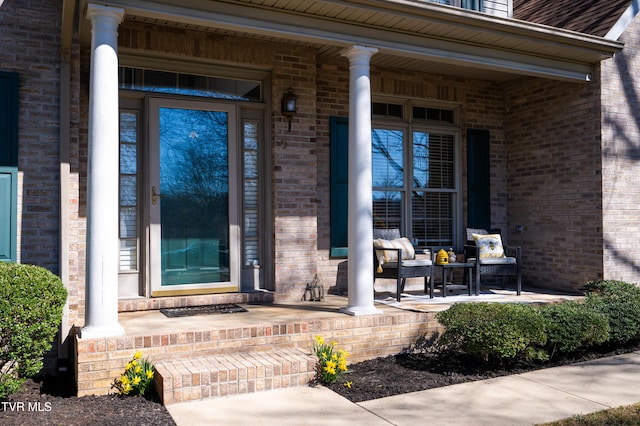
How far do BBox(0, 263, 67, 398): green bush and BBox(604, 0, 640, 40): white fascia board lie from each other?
6682 mm

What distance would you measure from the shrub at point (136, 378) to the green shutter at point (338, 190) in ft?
10.4

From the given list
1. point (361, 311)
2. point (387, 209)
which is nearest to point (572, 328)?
point (361, 311)

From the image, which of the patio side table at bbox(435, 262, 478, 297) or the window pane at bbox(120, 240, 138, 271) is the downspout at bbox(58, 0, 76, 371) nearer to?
the window pane at bbox(120, 240, 138, 271)

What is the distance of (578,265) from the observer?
7.31 meters

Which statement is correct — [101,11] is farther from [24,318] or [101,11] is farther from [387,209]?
[387,209]

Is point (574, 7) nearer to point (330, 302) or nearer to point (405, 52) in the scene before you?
point (405, 52)

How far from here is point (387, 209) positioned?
7574 millimetres

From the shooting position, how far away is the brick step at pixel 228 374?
399 cm

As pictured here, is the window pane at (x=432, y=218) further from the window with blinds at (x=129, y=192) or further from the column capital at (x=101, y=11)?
the column capital at (x=101, y=11)

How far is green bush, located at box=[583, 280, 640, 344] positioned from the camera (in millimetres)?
5375

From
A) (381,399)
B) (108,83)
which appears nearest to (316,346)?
(381,399)

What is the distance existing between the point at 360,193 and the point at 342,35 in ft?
4.93

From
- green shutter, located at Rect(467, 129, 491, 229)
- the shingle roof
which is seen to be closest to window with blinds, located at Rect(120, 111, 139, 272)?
green shutter, located at Rect(467, 129, 491, 229)

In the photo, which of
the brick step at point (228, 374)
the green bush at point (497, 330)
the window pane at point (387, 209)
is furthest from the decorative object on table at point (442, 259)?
the brick step at point (228, 374)
